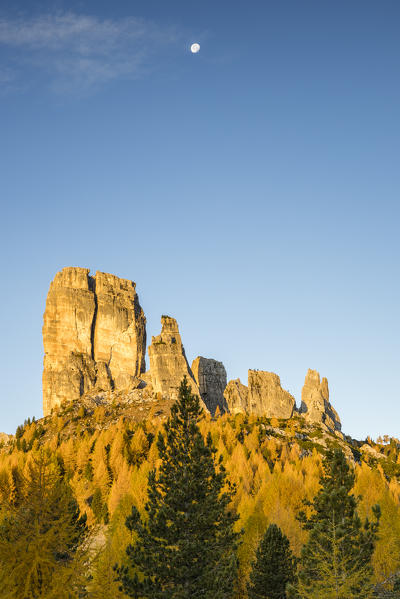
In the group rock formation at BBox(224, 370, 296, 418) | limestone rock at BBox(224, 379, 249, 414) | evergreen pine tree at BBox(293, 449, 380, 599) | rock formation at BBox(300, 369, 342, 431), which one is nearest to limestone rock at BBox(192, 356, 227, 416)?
limestone rock at BBox(224, 379, 249, 414)

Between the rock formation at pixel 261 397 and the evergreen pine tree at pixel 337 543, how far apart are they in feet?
374

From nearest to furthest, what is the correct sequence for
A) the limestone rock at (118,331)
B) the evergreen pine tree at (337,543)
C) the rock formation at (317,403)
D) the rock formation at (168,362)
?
the evergreen pine tree at (337,543)
the rock formation at (168,362)
the rock formation at (317,403)
the limestone rock at (118,331)

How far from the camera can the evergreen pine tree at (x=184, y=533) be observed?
87.0ft

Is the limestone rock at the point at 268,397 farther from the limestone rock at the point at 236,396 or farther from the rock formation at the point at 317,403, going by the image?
the rock formation at the point at 317,403

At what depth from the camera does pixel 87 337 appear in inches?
6280

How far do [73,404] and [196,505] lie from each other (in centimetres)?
10614

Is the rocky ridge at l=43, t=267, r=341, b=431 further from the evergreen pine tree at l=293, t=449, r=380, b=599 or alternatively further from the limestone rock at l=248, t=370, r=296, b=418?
the evergreen pine tree at l=293, t=449, r=380, b=599

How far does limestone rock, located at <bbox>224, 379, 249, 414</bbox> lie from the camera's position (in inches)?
5817

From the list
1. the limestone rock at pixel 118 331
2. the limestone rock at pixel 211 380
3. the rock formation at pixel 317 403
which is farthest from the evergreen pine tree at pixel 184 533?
the limestone rock at pixel 118 331

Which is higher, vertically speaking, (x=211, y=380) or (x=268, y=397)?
(x=211, y=380)

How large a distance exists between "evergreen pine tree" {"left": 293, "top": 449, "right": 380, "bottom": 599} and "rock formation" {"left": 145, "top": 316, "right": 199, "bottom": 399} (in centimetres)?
10297

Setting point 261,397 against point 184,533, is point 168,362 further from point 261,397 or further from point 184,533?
point 184,533

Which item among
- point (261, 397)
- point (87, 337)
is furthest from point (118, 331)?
point (261, 397)

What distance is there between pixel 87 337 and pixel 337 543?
137m
